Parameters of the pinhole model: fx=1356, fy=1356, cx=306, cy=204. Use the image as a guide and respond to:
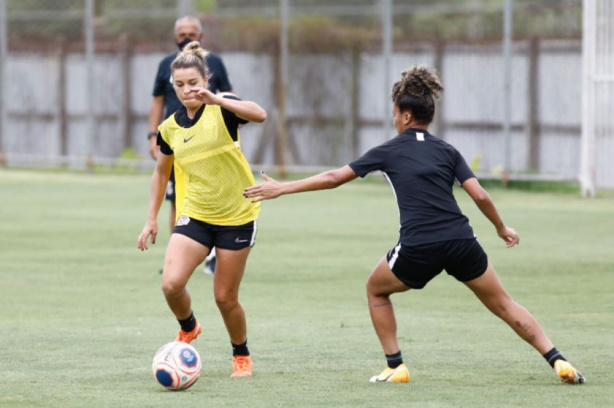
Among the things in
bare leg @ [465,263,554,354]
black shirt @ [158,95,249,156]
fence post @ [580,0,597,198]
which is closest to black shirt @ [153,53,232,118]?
black shirt @ [158,95,249,156]

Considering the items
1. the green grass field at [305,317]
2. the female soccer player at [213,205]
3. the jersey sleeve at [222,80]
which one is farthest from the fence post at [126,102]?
the female soccer player at [213,205]

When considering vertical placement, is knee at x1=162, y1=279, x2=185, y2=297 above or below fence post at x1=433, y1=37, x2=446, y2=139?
below

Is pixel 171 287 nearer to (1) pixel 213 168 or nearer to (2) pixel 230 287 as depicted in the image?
(2) pixel 230 287

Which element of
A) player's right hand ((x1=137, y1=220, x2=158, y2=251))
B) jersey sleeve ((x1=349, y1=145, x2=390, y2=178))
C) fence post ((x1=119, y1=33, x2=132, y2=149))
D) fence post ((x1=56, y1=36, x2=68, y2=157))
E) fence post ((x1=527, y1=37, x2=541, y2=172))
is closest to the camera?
jersey sleeve ((x1=349, y1=145, x2=390, y2=178))

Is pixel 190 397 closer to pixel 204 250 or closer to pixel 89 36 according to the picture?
pixel 204 250

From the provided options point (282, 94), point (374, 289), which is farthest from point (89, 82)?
point (374, 289)

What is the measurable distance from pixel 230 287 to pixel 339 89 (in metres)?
15.8

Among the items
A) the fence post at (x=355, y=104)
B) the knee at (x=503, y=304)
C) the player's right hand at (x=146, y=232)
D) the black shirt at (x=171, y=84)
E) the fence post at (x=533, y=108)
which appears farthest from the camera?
the fence post at (x=355, y=104)

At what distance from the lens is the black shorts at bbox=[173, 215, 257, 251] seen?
7718mm

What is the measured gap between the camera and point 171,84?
12.5 m

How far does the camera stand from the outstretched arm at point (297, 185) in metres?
6.88

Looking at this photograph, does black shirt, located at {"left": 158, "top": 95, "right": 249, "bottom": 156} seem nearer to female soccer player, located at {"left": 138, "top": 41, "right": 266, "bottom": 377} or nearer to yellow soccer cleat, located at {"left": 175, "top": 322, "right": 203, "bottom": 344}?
female soccer player, located at {"left": 138, "top": 41, "right": 266, "bottom": 377}

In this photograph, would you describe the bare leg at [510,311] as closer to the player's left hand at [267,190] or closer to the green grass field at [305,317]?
the green grass field at [305,317]

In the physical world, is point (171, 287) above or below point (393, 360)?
above
